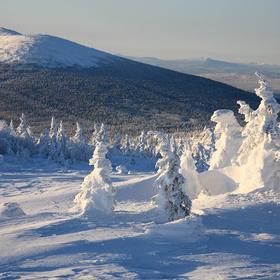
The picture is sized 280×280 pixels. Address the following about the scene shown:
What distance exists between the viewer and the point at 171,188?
24016 mm

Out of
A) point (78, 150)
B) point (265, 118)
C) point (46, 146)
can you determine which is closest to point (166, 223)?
point (265, 118)

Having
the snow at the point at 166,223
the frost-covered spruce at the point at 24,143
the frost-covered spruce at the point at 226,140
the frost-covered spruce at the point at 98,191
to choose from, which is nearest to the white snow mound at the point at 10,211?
the snow at the point at 166,223

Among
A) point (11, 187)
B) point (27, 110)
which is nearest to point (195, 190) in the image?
point (11, 187)

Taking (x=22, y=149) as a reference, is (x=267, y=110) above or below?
above

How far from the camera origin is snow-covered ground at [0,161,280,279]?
52.4 feet

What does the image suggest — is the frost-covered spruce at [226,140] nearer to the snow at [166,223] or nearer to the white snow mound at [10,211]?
the snow at [166,223]

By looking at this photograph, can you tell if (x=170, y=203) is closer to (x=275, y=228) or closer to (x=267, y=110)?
(x=275, y=228)

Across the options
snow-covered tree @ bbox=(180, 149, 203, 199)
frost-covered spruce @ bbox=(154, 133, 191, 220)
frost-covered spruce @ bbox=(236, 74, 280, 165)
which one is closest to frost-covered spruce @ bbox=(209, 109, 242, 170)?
snow-covered tree @ bbox=(180, 149, 203, 199)

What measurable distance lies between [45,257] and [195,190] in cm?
2188

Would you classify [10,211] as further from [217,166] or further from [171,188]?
[217,166]

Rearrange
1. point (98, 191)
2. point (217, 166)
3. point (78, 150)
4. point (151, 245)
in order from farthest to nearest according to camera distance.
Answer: point (78, 150)
point (217, 166)
point (98, 191)
point (151, 245)

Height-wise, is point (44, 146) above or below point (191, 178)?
below

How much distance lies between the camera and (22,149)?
7612 centimetres

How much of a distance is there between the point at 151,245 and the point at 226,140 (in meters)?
24.5
